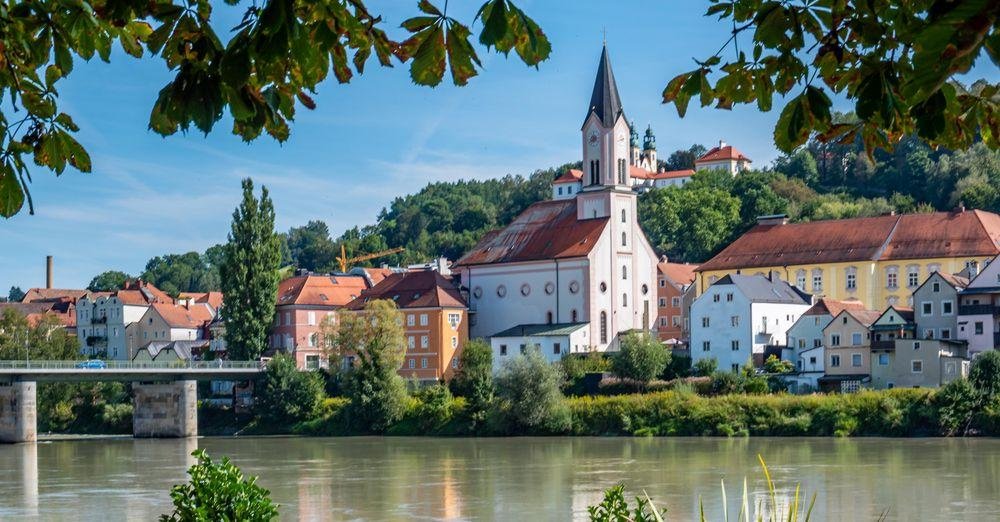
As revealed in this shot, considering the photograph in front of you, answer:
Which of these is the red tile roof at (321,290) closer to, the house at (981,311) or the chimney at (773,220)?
the chimney at (773,220)

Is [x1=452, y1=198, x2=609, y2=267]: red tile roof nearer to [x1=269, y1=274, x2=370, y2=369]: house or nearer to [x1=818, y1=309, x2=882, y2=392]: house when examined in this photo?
[x1=269, y1=274, x2=370, y2=369]: house

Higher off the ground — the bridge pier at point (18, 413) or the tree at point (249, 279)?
the tree at point (249, 279)

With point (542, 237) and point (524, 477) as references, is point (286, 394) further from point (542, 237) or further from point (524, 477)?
point (524, 477)

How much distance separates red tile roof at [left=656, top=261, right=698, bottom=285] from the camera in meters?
88.1

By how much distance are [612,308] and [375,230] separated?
9625 centimetres

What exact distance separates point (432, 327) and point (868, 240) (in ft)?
77.9

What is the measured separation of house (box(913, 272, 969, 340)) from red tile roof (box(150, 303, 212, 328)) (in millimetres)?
50315

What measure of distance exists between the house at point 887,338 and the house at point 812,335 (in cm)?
246

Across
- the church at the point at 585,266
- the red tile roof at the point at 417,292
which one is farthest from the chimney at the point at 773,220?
the red tile roof at the point at 417,292

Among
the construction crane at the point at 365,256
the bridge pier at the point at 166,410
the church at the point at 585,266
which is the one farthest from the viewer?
the construction crane at the point at 365,256

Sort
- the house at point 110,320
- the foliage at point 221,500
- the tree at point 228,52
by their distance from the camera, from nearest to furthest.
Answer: the tree at point 228,52, the foliage at point 221,500, the house at point 110,320

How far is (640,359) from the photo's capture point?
196 feet

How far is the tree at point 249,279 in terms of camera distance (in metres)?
69.8

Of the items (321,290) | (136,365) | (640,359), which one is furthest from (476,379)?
(321,290)
